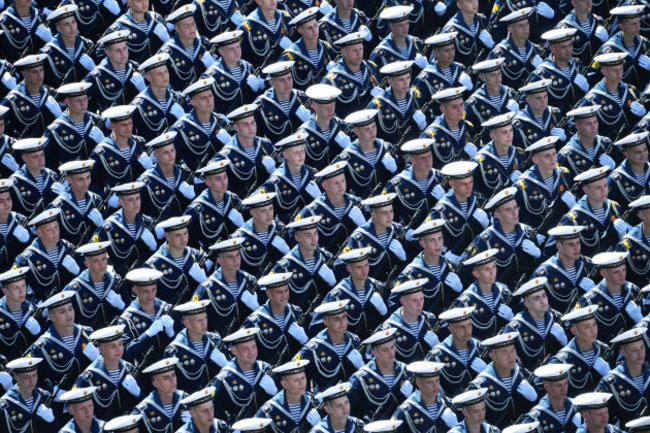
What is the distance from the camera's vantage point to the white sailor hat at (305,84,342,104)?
71.7 feet

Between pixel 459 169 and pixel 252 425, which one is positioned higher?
pixel 459 169

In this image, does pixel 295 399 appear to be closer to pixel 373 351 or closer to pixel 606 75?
pixel 373 351

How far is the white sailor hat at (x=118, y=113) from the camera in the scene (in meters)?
21.8

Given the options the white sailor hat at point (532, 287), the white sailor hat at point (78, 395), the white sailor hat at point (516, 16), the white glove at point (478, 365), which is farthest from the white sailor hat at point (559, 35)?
the white sailor hat at point (78, 395)

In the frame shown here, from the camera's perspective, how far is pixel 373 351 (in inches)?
794

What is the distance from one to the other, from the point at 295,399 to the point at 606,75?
5.36 metres

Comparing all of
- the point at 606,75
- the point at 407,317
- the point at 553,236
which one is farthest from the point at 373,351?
the point at 606,75

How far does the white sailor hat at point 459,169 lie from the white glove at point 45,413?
16.0 feet

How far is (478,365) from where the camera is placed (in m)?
20.3

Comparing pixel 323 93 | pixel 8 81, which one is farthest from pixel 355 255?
pixel 8 81

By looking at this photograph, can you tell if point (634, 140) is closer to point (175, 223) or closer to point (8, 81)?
point (175, 223)

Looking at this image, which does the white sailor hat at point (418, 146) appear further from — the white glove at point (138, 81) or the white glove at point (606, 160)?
the white glove at point (138, 81)

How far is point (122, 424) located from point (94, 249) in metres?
2.10

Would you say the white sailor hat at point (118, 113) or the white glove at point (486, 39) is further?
the white glove at point (486, 39)
